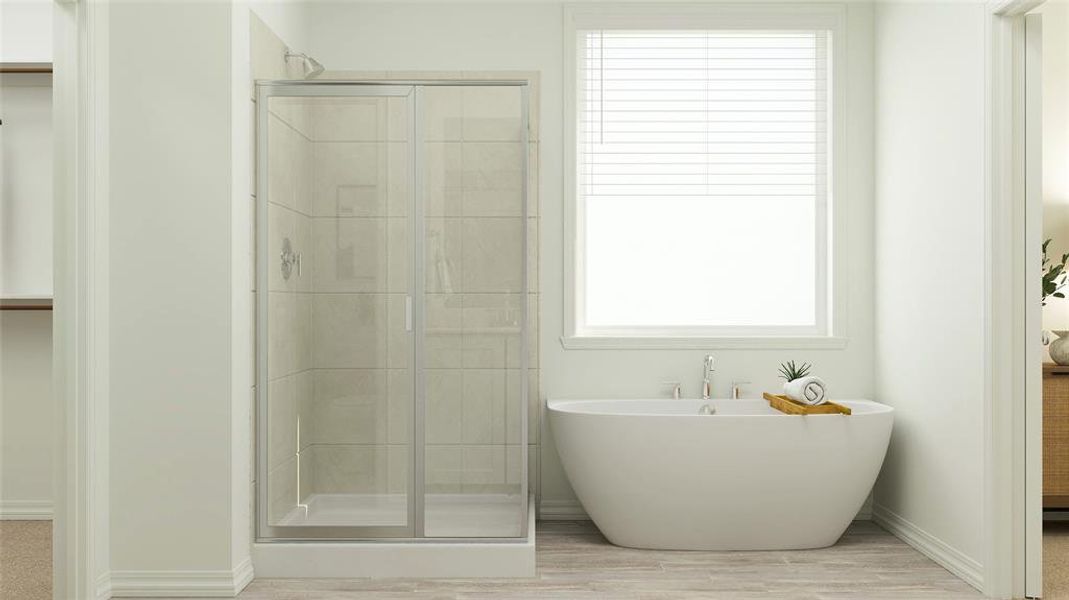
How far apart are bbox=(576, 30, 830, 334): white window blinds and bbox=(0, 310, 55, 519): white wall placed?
2.74m

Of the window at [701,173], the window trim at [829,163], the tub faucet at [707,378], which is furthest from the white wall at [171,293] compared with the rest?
the tub faucet at [707,378]

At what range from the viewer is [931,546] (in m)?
3.57

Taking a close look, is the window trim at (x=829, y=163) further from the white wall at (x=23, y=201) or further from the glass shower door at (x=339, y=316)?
the white wall at (x=23, y=201)

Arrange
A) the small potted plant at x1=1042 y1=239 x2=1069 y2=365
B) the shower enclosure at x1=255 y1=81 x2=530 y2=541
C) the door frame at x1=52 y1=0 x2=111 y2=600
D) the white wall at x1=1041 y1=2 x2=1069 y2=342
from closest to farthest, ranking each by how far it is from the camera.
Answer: the door frame at x1=52 y1=0 x2=111 y2=600 → the shower enclosure at x1=255 y1=81 x2=530 y2=541 → the small potted plant at x1=1042 y1=239 x2=1069 y2=365 → the white wall at x1=1041 y1=2 x2=1069 y2=342

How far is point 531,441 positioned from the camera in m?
4.25

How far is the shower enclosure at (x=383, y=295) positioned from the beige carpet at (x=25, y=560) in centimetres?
83

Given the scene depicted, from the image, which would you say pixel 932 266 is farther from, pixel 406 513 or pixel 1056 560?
pixel 406 513

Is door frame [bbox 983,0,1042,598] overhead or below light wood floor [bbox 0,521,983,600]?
overhead

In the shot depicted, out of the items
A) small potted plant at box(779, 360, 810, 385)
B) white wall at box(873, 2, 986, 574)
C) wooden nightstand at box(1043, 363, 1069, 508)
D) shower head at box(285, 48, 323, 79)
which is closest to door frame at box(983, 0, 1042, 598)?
white wall at box(873, 2, 986, 574)

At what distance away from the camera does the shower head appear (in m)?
3.77

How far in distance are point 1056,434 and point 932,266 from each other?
1.06m

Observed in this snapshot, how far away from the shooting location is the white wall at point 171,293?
120 inches

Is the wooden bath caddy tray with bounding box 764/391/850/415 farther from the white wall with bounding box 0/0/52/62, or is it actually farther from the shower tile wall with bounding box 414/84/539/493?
the white wall with bounding box 0/0/52/62

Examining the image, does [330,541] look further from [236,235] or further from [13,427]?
[13,427]
